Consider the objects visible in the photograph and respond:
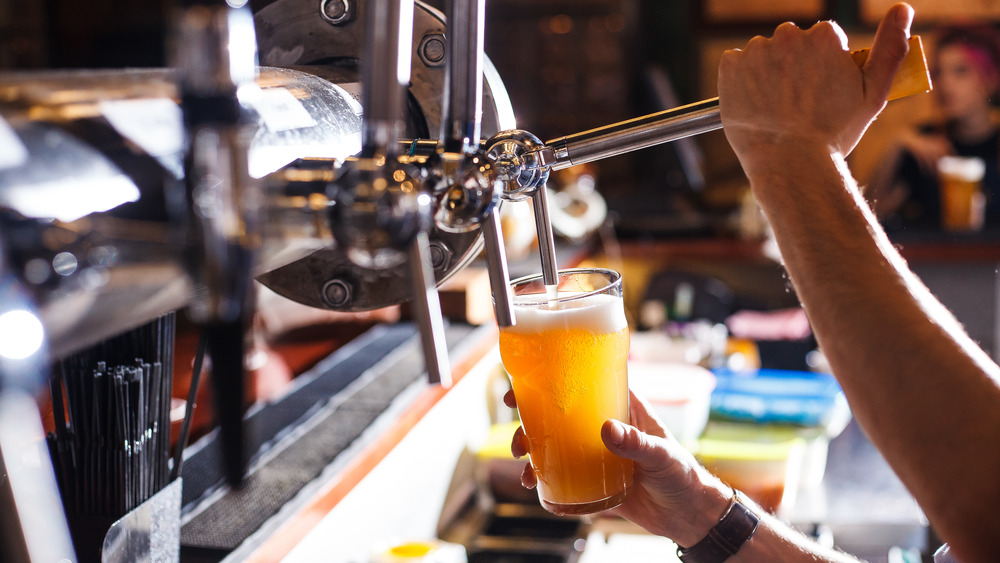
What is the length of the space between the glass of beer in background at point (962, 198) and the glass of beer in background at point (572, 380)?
3655 millimetres

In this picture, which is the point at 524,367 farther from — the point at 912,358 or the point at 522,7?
the point at 522,7

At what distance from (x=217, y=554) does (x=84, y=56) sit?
4496mm

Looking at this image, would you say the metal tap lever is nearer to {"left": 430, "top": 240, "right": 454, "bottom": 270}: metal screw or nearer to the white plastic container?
{"left": 430, "top": 240, "right": 454, "bottom": 270}: metal screw

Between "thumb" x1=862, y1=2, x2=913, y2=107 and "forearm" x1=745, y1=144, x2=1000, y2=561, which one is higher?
"thumb" x1=862, y1=2, x2=913, y2=107

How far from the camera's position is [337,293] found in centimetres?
75

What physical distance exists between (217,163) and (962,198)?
4.42 meters

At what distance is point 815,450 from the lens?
7.02 feet

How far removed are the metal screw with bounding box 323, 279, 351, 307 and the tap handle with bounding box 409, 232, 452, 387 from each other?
0.25 metres

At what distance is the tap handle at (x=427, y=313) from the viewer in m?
0.48

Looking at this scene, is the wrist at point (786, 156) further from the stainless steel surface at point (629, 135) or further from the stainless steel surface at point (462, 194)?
the stainless steel surface at point (462, 194)

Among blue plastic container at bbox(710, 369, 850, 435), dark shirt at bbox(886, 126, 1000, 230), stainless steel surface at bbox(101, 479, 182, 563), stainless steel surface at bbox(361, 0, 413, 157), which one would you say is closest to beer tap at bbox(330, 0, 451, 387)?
stainless steel surface at bbox(361, 0, 413, 157)

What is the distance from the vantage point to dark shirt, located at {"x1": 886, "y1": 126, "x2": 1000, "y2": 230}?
4.30 metres

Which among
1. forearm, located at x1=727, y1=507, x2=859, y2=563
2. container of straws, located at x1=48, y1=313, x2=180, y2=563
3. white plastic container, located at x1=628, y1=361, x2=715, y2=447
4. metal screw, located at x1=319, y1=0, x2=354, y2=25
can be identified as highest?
metal screw, located at x1=319, y1=0, x2=354, y2=25

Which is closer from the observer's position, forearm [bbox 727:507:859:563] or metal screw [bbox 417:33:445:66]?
metal screw [bbox 417:33:445:66]
